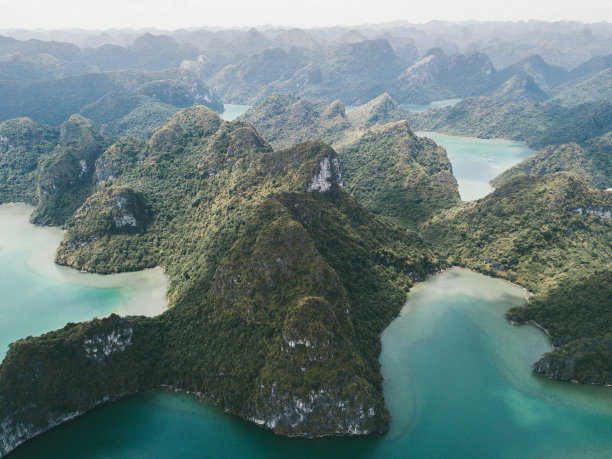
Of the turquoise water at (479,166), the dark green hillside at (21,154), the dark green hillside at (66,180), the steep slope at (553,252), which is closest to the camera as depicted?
the steep slope at (553,252)

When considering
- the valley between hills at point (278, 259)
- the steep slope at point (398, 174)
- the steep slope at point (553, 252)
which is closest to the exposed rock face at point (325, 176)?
the valley between hills at point (278, 259)

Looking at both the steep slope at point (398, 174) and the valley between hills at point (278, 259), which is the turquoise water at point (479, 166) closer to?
the steep slope at point (398, 174)

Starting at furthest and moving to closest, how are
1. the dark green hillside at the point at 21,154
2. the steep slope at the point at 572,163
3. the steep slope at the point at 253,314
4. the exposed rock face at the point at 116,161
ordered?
the steep slope at the point at 572,163 < the dark green hillside at the point at 21,154 < the exposed rock face at the point at 116,161 < the steep slope at the point at 253,314

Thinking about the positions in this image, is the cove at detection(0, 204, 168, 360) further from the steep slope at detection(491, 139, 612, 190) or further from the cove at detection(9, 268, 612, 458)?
the steep slope at detection(491, 139, 612, 190)

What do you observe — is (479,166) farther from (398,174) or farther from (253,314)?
(253,314)

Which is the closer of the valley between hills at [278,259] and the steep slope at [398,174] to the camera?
the valley between hills at [278,259]

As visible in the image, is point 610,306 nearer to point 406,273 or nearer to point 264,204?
point 406,273

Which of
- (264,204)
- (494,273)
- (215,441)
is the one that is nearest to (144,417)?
(215,441)

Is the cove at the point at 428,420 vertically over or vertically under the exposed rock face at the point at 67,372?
under
